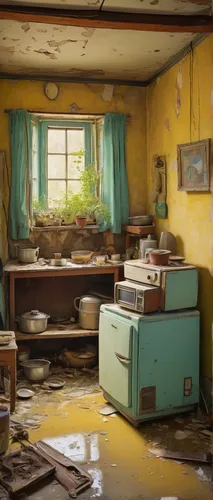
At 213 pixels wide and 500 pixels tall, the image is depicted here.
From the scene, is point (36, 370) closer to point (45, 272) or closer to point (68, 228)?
point (45, 272)

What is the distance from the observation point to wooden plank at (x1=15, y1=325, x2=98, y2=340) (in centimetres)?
486

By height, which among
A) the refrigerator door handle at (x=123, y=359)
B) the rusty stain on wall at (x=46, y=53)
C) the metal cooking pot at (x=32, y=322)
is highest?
the rusty stain on wall at (x=46, y=53)

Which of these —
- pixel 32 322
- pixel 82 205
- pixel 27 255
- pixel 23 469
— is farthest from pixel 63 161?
pixel 23 469

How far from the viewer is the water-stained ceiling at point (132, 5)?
11.1 feet

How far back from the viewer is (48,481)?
3150 millimetres

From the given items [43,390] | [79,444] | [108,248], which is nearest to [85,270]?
[108,248]

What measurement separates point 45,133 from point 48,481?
140 inches

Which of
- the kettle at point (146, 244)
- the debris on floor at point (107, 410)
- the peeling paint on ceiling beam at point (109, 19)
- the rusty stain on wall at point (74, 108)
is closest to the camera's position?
the peeling paint on ceiling beam at point (109, 19)

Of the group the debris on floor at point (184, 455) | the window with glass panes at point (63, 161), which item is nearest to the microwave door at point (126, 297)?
the debris on floor at point (184, 455)

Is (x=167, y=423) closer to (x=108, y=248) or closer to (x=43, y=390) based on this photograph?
(x=43, y=390)

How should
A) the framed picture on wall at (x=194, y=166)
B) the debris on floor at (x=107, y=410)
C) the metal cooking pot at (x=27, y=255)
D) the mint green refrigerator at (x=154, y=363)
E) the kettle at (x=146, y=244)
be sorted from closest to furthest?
the mint green refrigerator at (x=154, y=363)
the framed picture on wall at (x=194, y=166)
the debris on floor at (x=107, y=410)
the kettle at (x=146, y=244)
the metal cooking pot at (x=27, y=255)

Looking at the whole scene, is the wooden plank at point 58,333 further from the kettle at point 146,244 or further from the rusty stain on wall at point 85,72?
the rusty stain on wall at point 85,72

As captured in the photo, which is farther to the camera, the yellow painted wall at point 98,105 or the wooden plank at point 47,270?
the yellow painted wall at point 98,105

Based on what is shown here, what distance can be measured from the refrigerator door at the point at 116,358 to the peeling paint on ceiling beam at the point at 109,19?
7.11 ft
